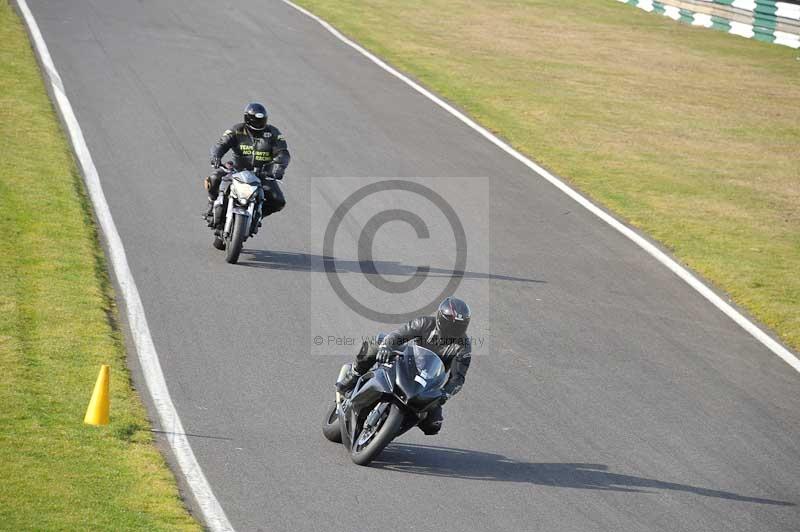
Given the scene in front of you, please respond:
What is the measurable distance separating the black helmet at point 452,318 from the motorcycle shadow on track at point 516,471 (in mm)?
1366

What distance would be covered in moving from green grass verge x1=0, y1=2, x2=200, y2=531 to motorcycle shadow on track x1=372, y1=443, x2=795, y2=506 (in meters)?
2.25

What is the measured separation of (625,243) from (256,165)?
20.8ft

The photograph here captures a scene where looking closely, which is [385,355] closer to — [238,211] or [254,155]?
[238,211]

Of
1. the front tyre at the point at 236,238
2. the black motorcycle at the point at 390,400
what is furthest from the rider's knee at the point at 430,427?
the front tyre at the point at 236,238

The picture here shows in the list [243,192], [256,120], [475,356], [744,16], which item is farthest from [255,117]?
[744,16]

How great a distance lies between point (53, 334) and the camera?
41.8 feet

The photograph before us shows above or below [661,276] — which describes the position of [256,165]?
above

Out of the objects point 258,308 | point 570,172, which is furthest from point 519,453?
point 570,172

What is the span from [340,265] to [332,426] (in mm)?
6072

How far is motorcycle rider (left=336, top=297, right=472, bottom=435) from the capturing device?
980 centimetres

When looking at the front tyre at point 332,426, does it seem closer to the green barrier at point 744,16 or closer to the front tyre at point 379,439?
the front tyre at point 379,439

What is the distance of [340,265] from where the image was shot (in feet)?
54.4

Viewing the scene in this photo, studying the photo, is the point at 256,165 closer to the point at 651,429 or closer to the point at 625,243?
the point at 625,243

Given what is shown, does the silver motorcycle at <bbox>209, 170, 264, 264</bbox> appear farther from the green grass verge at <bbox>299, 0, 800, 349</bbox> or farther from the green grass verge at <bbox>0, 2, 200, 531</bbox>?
the green grass verge at <bbox>299, 0, 800, 349</bbox>
